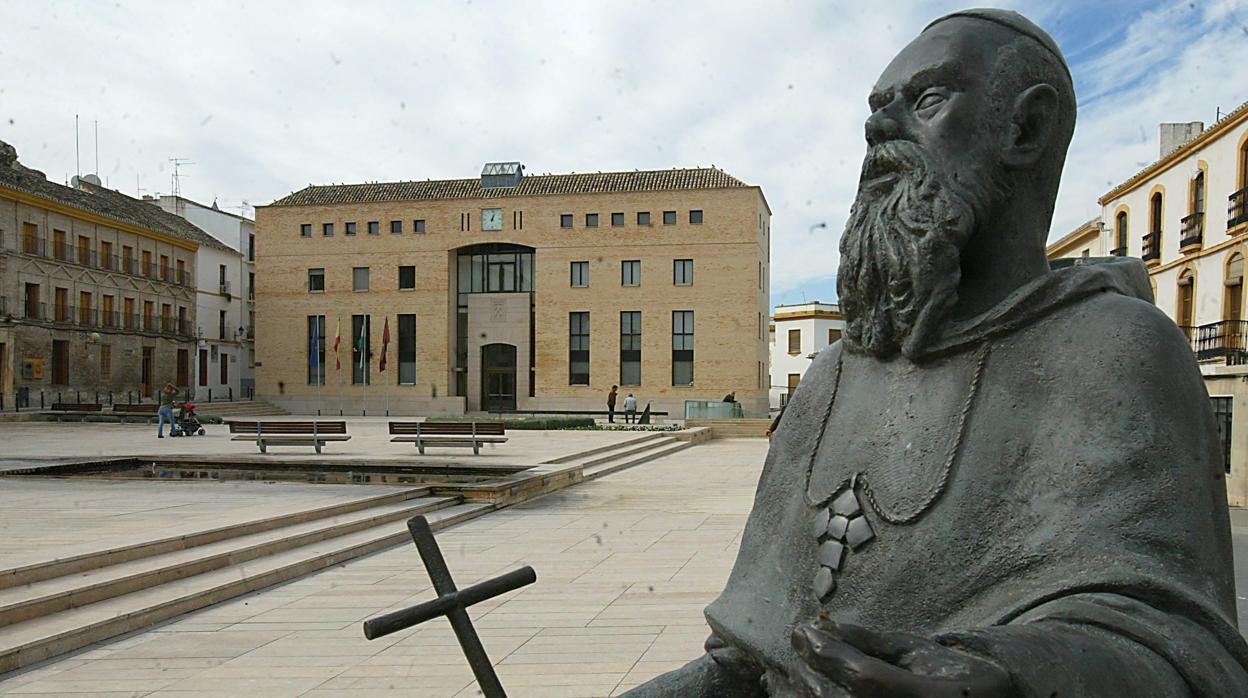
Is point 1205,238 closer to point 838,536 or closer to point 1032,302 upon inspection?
point 1032,302

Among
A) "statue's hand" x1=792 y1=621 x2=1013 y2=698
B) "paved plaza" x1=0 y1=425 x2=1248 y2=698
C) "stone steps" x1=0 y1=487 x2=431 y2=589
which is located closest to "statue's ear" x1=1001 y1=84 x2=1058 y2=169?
"statue's hand" x1=792 y1=621 x2=1013 y2=698

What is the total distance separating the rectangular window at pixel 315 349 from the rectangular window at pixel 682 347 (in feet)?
57.6

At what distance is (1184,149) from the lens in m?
18.9

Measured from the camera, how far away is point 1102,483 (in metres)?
1.28

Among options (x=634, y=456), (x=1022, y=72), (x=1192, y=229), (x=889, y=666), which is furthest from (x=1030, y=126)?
(x=1192, y=229)

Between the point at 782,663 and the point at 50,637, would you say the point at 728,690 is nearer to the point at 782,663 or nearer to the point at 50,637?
the point at 782,663

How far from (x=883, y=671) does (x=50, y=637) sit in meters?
6.14

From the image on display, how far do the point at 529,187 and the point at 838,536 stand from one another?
148 ft

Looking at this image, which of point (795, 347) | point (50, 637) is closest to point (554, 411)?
point (795, 347)

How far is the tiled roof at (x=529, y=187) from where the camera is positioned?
4356 cm

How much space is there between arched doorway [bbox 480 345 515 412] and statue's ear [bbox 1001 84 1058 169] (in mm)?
44735

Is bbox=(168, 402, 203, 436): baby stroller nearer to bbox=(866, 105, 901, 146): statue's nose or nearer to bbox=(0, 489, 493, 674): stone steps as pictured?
bbox=(0, 489, 493, 674): stone steps

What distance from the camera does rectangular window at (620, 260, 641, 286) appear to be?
4356cm

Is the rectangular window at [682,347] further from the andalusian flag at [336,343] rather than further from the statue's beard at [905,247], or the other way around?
the statue's beard at [905,247]
